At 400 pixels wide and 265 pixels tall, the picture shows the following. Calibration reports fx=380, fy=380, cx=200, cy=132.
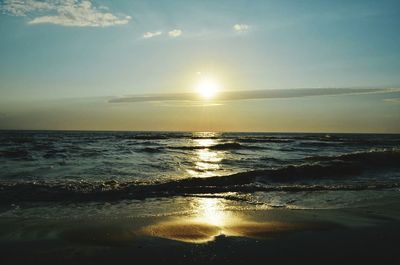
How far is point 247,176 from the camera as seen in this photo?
1361 cm

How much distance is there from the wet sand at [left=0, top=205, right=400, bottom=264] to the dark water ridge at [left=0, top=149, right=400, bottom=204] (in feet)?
8.90

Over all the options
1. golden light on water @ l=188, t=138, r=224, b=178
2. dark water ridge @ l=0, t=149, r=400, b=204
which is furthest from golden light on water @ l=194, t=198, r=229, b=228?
golden light on water @ l=188, t=138, r=224, b=178

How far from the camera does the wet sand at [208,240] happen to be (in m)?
4.73

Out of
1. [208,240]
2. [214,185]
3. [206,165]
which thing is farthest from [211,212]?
[206,165]

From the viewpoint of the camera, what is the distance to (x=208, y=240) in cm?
552

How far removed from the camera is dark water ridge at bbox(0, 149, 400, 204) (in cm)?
955

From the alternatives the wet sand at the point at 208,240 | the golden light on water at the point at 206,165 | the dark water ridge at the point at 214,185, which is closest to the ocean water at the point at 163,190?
the dark water ridge at the point at 214,185

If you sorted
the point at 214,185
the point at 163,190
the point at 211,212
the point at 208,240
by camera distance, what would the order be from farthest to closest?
the point at 214,185
the point at 163,190
the point at 211,212
the point at 208,240

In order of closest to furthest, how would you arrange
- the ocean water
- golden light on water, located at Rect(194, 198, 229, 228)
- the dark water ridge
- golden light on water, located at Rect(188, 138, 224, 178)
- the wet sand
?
1. the wet sand
2. golden light on water, located at Rect(194, 198, 229, 228)
3. the ocean water
4. the dark water ridge
5. golden light on water, located at Rect(188, 138, 224, 178)

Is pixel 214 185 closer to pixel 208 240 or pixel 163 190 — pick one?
pixel 163 190

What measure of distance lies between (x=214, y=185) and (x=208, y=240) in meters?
6.42

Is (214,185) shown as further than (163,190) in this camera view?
Yes

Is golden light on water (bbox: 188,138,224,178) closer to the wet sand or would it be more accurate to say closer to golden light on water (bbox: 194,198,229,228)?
golden light on water (bbox: 194,198,229,228)

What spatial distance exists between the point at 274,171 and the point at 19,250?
35.6 ft
